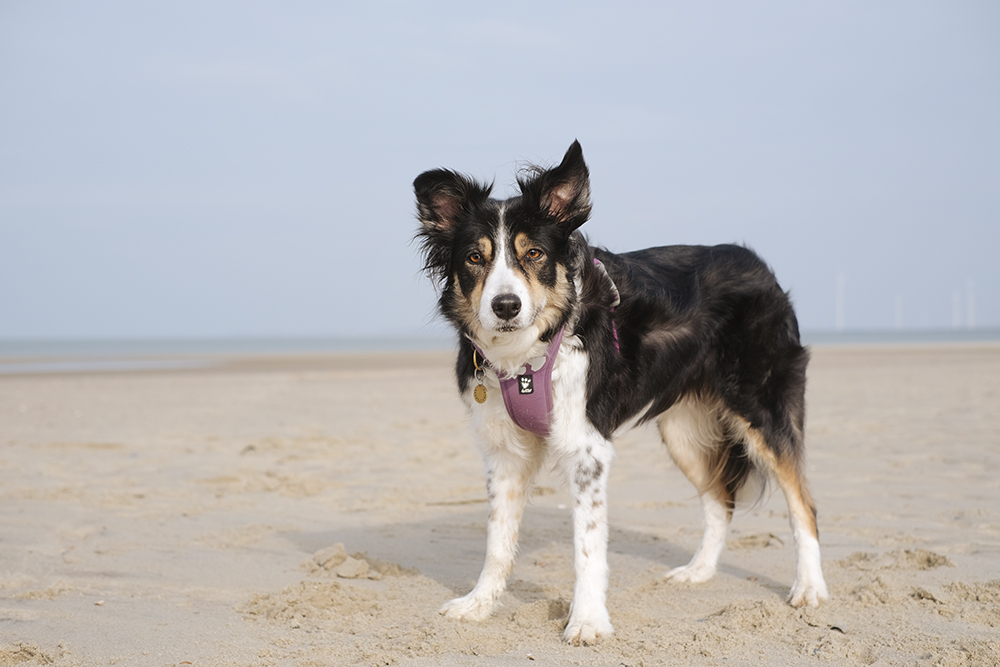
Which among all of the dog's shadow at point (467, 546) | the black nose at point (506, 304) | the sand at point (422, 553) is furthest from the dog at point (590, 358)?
the dog's shadow at point (467, 546)

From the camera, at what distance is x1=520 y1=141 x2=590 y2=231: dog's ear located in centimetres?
365

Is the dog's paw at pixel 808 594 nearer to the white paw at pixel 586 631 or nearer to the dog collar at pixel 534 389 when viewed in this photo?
the white paw at pixel 586 631

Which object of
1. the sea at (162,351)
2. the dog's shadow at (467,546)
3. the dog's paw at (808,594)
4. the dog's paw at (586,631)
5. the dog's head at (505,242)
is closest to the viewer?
the dog's paw at (586,631)

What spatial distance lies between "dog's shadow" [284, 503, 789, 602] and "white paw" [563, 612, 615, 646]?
67 cm

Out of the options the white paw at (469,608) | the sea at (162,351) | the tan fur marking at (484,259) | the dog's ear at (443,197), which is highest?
the dog's ear at (443,197)

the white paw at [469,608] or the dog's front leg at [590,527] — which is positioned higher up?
the dog's front leg at [590,527]

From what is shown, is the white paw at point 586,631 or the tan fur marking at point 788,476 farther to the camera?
the tan fur marking at point 788,476

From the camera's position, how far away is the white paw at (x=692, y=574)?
4258 millimetres

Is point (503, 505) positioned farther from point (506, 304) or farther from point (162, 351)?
point (162, 351)

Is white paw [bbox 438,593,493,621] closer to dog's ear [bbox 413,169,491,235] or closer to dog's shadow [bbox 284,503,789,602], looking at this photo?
dog's shadow [bbox 284,503,789,602]

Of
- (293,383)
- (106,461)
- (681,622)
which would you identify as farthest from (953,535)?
(293,383)

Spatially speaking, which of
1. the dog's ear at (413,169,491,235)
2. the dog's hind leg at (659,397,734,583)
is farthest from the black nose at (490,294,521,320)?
the dog's hind leg at (659,397,734,583)

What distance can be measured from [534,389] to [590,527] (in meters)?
0.68

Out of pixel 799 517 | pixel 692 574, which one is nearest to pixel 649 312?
pixel 799 517
